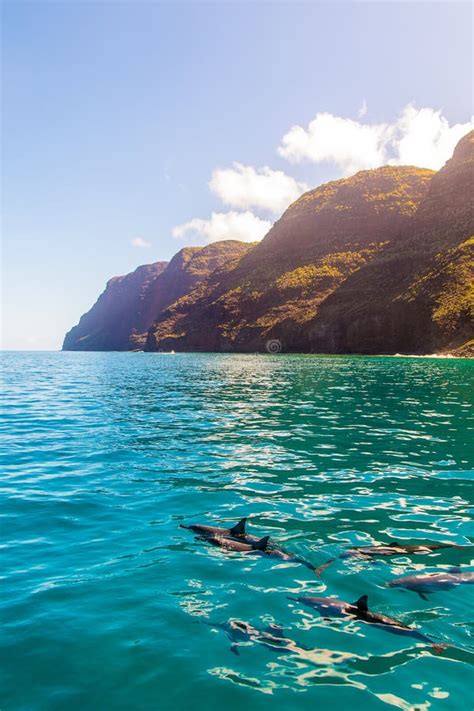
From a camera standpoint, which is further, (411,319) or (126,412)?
(411,319)

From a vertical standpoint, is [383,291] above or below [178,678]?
above

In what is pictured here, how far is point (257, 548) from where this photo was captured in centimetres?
922

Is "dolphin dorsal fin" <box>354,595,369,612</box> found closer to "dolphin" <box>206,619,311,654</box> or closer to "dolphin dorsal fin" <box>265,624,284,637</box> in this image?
"dolphin" <box>206,619,311,654</box>

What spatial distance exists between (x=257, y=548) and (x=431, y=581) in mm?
3196

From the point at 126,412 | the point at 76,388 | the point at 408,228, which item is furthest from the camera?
the point at 408,228

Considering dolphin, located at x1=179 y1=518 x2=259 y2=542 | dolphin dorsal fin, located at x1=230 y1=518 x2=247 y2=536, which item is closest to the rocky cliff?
dolphin, located at x1=179 y1=518 x2=259 y2=542

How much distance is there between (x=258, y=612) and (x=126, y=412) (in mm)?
23121

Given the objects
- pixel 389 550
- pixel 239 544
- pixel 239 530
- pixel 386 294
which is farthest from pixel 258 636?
pixel 386 294

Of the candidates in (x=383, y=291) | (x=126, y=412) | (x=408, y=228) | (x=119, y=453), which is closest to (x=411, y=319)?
(x=383, y=291)

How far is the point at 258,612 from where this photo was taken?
7.00 metres

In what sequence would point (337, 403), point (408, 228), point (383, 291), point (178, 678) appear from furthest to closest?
1. point (408, 228)
2. point (383, 291)
3. point (337, 403)
4. point (178, 678)

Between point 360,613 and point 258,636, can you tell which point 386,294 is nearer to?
point 360,613

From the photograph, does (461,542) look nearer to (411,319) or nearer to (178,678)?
(178,678)

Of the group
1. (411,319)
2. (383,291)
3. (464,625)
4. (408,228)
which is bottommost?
A: (464,625)
